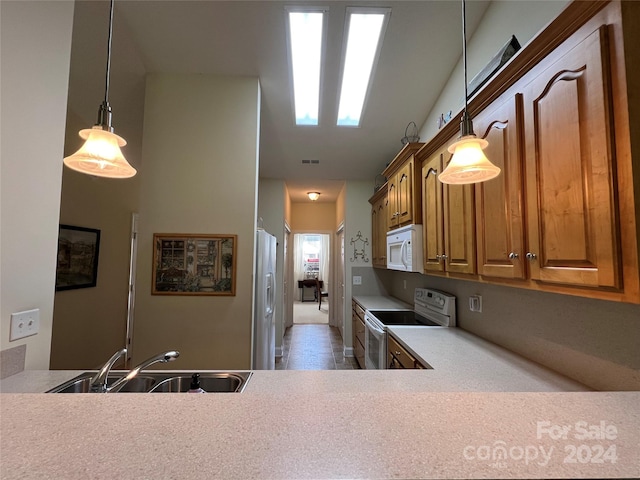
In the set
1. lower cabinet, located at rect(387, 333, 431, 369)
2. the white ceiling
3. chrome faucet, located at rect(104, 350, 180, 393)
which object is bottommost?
lower cabinet, located at rect(387, 333, 431, 369)

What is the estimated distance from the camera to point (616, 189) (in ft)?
2.72

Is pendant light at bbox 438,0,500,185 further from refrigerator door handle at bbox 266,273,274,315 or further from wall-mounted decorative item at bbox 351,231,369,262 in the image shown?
wall-mounted decorative item at bbox 351,231,369,262

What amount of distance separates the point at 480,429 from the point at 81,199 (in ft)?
13.2

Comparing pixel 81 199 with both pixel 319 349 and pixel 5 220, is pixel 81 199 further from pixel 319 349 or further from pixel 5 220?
pixel 319 349

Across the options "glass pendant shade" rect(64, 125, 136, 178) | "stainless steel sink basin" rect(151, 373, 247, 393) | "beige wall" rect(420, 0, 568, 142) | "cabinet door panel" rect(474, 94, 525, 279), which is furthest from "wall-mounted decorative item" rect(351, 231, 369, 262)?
"glass pendant shade" rect(64, 125, 136, 178)

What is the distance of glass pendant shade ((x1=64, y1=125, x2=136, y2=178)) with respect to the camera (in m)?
1.11

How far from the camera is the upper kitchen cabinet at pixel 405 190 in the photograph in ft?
7.96

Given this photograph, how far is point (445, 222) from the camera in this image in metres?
1.94

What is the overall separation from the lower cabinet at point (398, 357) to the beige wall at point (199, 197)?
1.15 meters

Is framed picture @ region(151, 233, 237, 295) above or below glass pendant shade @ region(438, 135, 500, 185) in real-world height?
below

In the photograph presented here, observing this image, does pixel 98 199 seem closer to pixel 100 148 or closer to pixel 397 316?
pixel 100 148

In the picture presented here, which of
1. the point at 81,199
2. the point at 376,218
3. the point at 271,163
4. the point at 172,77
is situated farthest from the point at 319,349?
the point at 172,77

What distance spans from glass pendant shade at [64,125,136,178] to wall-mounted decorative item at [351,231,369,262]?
361cm

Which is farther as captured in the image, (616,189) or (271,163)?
(271,163)
